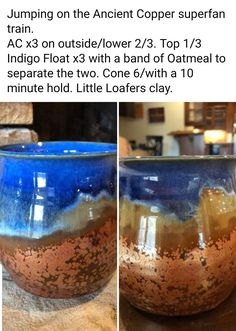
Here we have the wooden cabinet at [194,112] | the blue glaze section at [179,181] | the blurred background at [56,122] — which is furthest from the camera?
the wooden cabinet at [194,112]

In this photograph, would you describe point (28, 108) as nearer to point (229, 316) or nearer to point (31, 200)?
point (31, 200)

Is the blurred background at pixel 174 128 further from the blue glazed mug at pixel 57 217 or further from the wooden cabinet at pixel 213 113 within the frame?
the blue glazed mug at pixel 57 217

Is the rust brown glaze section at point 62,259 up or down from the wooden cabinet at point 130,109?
down

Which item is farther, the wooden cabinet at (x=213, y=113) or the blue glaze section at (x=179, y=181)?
the wooden cabinet at (x=213, y=113)

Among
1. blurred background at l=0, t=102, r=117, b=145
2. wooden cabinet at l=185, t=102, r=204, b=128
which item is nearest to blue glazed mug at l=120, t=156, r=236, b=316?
blurred background at l=0, t=102, r=117, b=145

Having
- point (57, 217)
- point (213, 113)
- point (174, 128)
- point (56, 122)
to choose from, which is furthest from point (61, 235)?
point (174, 128)

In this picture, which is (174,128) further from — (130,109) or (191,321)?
(191,321)

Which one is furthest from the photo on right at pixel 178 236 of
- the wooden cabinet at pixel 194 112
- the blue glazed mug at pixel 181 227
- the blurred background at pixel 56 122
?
the wooden cabinet at pixel 194 112
